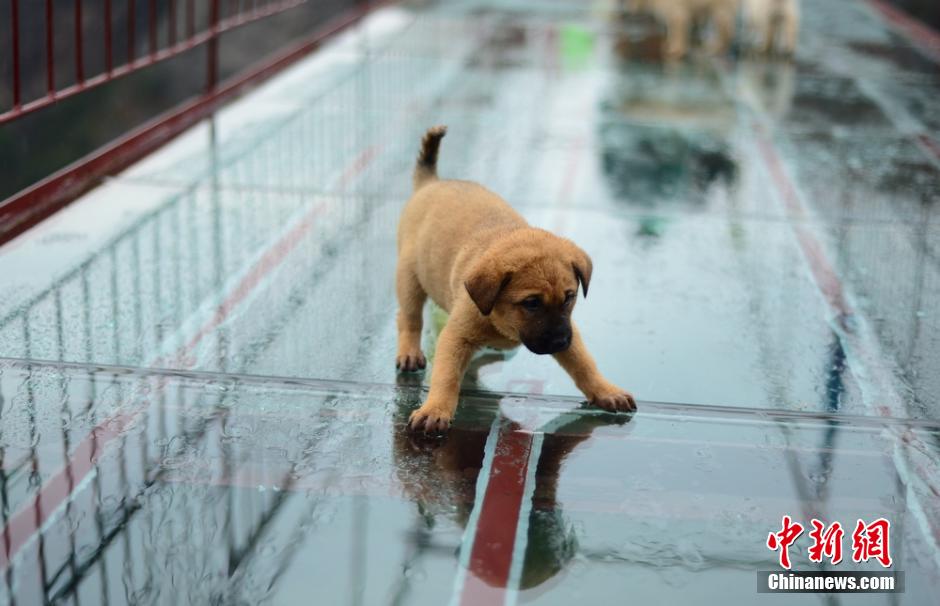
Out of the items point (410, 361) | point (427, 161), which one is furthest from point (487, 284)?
point (427, 161)

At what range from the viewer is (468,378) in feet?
17.0

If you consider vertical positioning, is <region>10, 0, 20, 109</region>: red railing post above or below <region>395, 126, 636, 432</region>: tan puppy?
above

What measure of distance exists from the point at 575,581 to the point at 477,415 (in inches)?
48.1

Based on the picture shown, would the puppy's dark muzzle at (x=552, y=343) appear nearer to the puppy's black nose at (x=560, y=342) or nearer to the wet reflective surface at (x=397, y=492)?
the puppy's black nose at (x=560, y=342)

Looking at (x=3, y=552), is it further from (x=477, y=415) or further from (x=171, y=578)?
(x=477, y=415)

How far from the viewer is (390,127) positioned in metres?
9.41

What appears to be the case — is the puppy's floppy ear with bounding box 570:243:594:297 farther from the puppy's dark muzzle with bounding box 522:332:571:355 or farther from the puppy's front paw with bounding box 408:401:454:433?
the puppy's front paw with bounding box 408:401:454:433

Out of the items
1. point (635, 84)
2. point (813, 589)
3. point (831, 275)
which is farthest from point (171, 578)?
point (635, 84)

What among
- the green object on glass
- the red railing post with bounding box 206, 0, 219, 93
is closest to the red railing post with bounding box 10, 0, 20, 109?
the red railing post with bounding box 206, 0, 219, 93

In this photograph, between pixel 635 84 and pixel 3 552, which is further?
pixel 635 84

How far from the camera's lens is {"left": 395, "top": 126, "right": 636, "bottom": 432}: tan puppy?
440cm

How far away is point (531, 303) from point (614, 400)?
0.67 m

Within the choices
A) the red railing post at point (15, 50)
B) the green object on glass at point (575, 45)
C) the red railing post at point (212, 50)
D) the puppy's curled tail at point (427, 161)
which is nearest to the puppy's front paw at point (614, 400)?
the puppy's curled tail at point (427, 161)

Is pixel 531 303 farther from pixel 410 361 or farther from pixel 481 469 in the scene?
pixel 410 361
